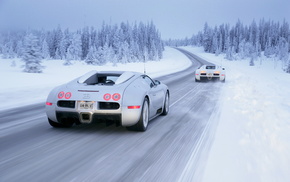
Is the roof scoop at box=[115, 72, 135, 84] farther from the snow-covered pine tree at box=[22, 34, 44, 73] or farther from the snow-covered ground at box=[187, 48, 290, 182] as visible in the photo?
the snow-covered pine tree at box=[22, 34, 44, 73]

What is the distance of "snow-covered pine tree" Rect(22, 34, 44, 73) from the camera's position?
95.2 ft

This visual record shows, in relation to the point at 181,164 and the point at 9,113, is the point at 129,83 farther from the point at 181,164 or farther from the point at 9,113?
the point at 9,113

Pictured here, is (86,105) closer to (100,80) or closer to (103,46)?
(100,80)

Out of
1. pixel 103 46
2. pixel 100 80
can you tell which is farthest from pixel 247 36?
pixel 100 80

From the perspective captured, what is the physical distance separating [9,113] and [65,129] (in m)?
2.96

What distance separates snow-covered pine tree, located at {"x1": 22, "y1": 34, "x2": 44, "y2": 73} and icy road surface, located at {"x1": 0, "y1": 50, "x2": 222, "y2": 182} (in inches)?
913

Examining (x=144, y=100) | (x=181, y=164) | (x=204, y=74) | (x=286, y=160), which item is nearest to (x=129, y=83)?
(x=144, y=100)

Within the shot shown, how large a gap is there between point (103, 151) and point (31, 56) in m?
27.4

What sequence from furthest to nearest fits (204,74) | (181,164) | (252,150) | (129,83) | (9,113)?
(204,74) < (9,113) < (129,83) < (252,150) < (181,164)

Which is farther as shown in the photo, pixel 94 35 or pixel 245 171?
pixel 94 35

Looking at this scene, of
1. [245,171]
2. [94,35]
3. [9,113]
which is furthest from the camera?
[94,35]

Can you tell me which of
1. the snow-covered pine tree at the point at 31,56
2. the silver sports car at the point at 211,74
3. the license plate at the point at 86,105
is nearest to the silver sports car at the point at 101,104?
the license plate at the point at 86,105

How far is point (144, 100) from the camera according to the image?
6.09m

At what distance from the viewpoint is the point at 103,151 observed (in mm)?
4617
